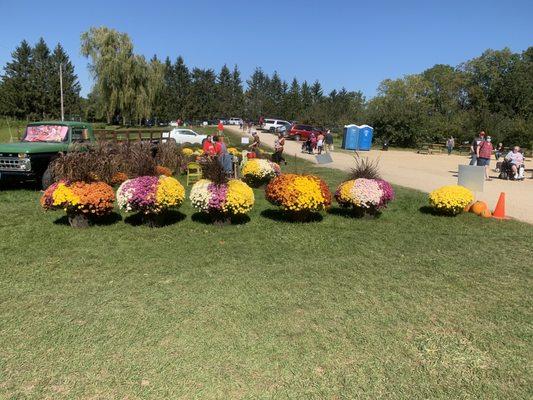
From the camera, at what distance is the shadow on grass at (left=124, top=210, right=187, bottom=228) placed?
7.37 metres

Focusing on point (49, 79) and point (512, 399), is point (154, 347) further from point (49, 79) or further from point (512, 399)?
point (49, 79)

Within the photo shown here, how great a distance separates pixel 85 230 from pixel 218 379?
4.72m

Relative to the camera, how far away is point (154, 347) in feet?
11.5

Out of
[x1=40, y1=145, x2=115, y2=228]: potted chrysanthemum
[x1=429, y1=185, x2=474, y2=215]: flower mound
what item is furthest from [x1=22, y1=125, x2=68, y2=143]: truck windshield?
[x1=429, y1=185, x2=474, y2=215]: flower mound

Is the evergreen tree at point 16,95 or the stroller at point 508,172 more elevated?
the evergreen tree at point 16,95

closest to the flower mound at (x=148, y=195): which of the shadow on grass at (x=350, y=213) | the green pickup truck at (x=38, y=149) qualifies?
the shadow on grass at (x=350, y=213)

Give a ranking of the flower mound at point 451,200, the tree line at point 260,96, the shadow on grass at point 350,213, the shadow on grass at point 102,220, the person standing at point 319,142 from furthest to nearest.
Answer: the tree line at point 260,96 → the person standing at point 319,142 → the flower mound at point 451,200 → the shadow on grass at point 350,213 → the shadow on grass at point 102,220

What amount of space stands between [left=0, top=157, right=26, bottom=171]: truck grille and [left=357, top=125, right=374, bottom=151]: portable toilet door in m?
25.6

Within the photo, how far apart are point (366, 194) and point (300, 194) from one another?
4.57 ft

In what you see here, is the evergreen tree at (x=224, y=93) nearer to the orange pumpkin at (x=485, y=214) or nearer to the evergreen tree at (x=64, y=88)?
the evergreen tree at (x=64, y=88)

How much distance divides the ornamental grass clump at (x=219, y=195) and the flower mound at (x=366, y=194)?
79.5 inches

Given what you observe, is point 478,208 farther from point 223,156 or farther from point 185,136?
point 185,136

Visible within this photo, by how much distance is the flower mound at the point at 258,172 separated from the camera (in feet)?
38.4

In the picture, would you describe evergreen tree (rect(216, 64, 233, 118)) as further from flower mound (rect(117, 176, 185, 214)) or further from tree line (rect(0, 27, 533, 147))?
flower mound (rect(117, 176, 185, 214))
